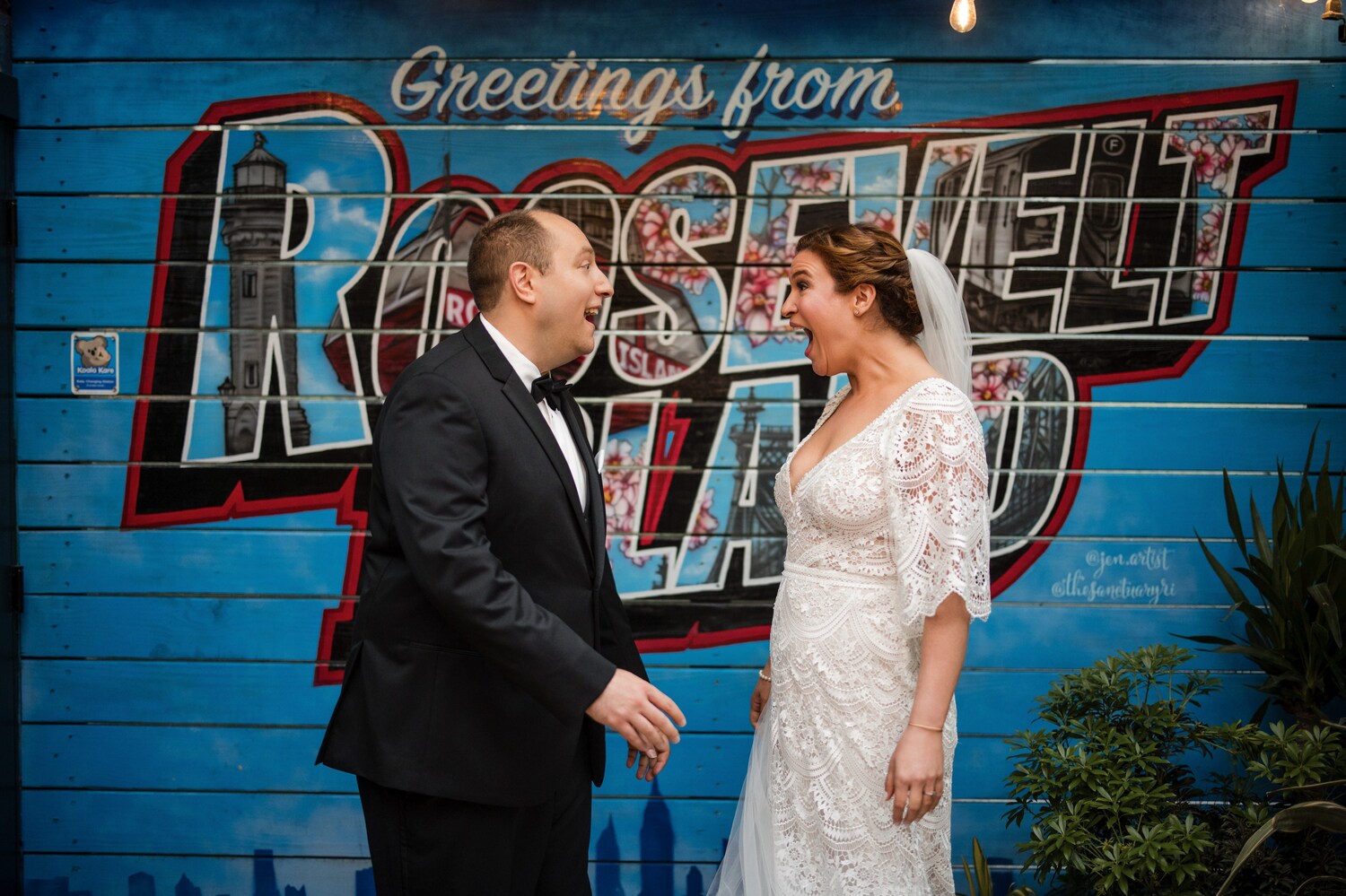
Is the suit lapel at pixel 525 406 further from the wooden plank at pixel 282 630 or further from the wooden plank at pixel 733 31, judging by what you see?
the wooden plank at pixel 733 31

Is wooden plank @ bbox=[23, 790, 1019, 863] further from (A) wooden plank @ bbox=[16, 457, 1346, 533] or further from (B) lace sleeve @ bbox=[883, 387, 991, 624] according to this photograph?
(B) lace sleeve @ bbox=[883, 387, 991, 624]

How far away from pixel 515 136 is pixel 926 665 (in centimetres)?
252

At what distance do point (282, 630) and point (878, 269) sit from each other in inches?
103

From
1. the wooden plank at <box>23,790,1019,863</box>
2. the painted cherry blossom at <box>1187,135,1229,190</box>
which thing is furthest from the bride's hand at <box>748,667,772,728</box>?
the painted cherry blossom at <box>1187,135,1229,190</box>

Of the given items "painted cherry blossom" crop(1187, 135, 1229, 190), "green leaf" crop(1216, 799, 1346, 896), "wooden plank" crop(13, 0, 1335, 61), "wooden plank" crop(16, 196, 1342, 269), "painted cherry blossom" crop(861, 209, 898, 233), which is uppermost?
"wooden plank" crop(13, 0, 1335, 61)

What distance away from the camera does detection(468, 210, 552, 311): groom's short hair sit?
259 cm

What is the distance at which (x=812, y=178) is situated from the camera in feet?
13.0

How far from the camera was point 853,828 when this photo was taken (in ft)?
8.41

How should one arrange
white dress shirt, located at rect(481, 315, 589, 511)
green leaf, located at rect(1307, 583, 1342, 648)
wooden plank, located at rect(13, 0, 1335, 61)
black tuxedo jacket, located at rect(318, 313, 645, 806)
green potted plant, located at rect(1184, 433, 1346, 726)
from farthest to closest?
1. wooden plank, located at rect(13, 0, 1335, 61)
2. green potted plant, located at rect(1184, 433, 1346, 726)
3. green leaf, located at rect(1307, 583, 1342, 648)
4. white dress shirt, located at rect(481, 315, 589, 511)
5. black tuxedo jacket, located at rect(318, 313, 645, 806)

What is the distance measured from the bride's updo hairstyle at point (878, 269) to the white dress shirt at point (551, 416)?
2.58ft

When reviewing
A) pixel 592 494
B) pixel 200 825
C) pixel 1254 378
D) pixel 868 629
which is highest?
pixel 1254 378

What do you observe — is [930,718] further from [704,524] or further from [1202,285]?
[1202,285]

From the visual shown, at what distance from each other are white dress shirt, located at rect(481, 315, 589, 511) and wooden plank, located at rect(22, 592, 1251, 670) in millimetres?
1492

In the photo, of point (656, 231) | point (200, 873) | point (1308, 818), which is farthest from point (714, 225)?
point (200, 873)
